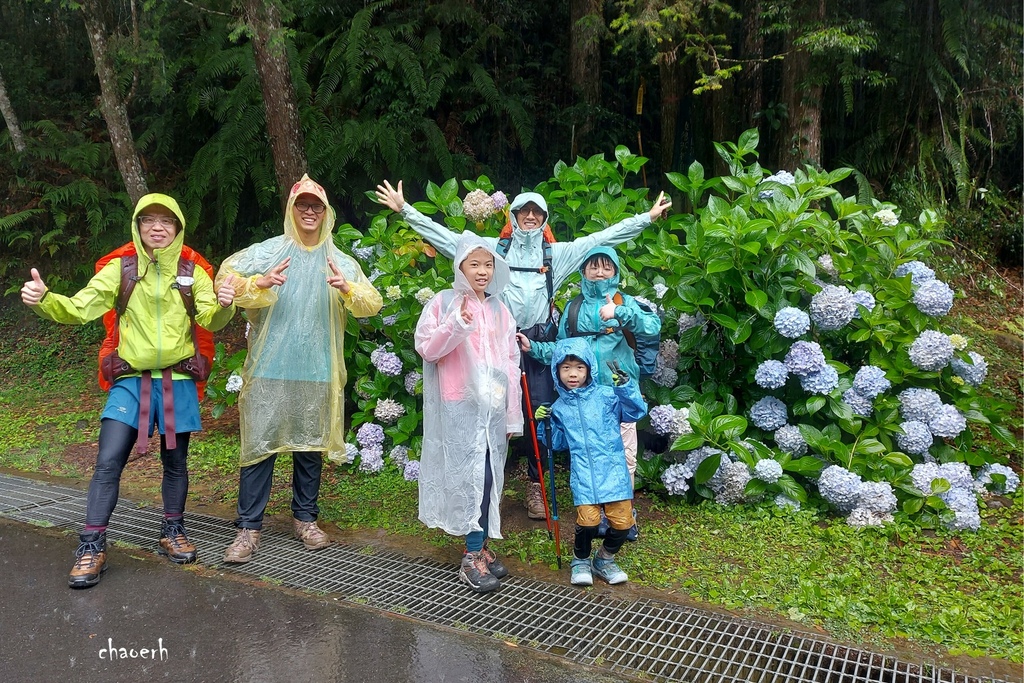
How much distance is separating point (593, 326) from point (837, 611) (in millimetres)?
1753

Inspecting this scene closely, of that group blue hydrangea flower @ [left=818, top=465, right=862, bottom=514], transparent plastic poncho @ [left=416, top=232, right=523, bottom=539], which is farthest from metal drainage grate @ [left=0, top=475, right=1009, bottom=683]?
blue hydrangea flower @ [left=818, top=465, right=862, bottom=514]

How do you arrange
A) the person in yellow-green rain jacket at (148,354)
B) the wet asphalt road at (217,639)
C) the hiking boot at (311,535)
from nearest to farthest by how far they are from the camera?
the wet asphalt road at (217,639) → the person in yellow-green rain jacket at (148,354) → the hiking boot at (311,535)

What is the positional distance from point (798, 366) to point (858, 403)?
44 centimetres

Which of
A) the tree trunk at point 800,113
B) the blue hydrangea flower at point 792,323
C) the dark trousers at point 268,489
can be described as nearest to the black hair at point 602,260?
the blue hydrangea flower at point 792,323

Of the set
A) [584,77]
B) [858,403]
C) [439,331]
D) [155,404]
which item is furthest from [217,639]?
[584,77]

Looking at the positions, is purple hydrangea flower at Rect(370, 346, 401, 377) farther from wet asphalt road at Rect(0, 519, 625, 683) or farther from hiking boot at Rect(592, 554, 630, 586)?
hiking boot at Rect(592, 554, 630, 586)

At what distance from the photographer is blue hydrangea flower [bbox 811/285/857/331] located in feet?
16.4

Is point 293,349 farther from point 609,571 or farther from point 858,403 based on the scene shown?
point 858,403

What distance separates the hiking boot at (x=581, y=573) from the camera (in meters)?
4.11

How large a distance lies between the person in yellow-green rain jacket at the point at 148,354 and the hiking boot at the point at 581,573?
1997mm

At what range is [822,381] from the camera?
16.3 ft

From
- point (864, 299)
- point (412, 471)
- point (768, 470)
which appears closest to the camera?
point (768, 470)

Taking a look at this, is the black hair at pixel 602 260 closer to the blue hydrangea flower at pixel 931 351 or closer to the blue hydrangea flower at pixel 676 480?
the blue hydrangea flower at pixel 676 480

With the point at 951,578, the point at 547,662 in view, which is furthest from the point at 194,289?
the point at 951,578
